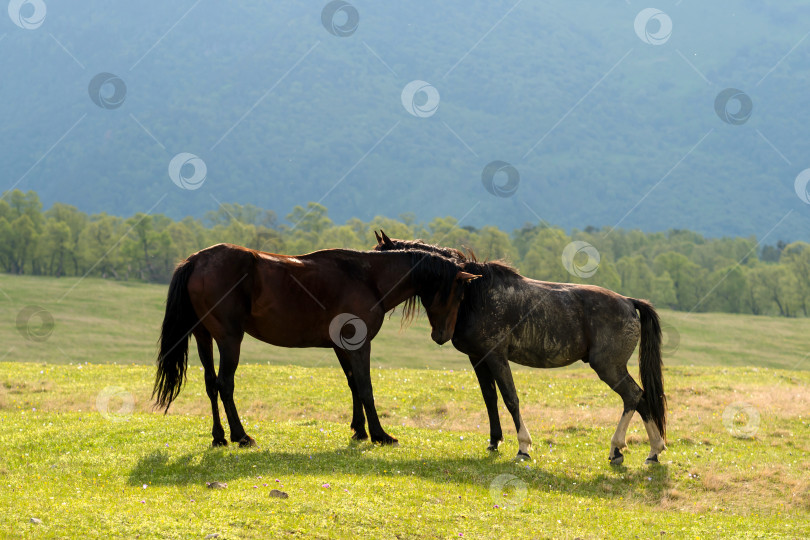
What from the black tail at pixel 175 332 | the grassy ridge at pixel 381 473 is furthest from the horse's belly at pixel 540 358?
the black tail at pixel 175 332

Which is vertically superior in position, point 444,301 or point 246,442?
point 444,301

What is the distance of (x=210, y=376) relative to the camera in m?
12.4

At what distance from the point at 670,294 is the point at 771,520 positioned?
296 feet

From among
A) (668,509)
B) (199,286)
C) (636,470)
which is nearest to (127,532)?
(199,286)

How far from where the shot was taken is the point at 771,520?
33.8 feet

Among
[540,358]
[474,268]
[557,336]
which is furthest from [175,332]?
[557,336]

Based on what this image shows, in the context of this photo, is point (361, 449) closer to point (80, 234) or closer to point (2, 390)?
point (2, 390)

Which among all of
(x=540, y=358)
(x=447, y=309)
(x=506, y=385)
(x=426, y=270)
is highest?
(x=426, y=270)

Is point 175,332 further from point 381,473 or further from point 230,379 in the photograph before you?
point 381,473

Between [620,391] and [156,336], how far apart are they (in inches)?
1886

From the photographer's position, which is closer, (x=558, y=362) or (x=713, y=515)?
(x=713, y=515)

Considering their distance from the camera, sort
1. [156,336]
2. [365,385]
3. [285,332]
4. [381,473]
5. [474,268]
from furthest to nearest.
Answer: [156,336]
[474,268]
[365,385]
[285,332]
[381,473]

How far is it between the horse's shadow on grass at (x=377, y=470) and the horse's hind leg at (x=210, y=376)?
0.39m

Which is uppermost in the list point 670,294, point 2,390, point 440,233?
point 440,233
